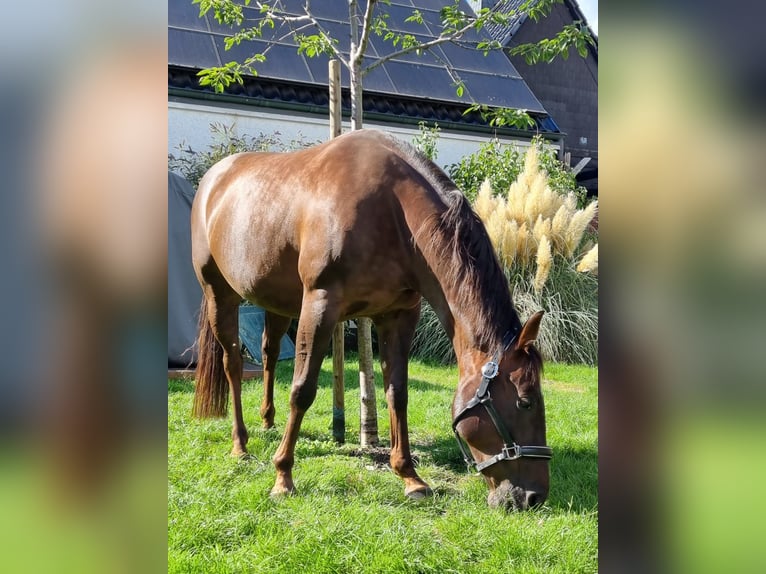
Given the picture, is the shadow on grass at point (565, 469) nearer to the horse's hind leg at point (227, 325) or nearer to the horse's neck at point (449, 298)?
the horse's neck at point (449, 298)

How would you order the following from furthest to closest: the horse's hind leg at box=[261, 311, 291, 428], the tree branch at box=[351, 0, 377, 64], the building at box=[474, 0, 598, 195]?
the building at box=[474, 0, 598, 195] < the horse's hind leg at box=[261, 311, 291, 428] < the tree branch at box=[351, 0, 377, 64]

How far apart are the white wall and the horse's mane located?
5.49 metres

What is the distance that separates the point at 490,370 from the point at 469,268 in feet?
1.54

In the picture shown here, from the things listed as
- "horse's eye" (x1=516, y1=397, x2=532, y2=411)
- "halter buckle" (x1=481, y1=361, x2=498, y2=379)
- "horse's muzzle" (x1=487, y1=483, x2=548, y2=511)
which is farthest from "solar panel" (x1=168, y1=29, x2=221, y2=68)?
"horse's muzzle" (x1=487, y1=483, x2=548, y2=511)

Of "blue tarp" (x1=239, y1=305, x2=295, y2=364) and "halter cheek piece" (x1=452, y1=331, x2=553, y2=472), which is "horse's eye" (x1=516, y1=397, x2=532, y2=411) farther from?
"blue tarp" (x1=239, y1=305, x2=295, y2=364)

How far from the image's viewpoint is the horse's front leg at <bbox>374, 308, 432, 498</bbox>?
327cm

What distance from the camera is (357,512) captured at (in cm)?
275

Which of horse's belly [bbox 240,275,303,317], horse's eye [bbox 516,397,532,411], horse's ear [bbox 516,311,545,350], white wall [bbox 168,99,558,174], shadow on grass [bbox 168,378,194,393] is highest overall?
white wall [bbox 168,99,558,174]

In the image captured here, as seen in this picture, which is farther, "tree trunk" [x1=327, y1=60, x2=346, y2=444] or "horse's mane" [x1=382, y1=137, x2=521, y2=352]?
"tree trunk" [x1=327, y1=60, x2=346, y2=444]

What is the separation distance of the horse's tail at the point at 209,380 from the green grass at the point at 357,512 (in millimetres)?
140

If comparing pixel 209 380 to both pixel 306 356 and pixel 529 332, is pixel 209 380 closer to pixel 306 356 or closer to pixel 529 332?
pixel 306 356

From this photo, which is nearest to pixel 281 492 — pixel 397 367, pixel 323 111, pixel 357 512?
pixel 357 512
